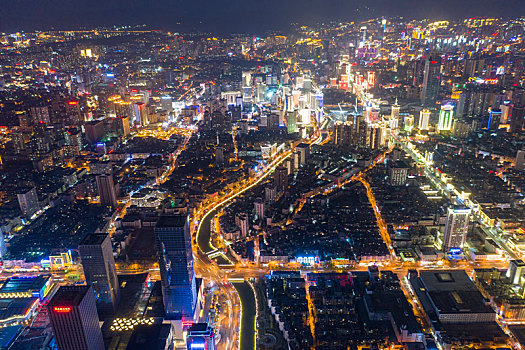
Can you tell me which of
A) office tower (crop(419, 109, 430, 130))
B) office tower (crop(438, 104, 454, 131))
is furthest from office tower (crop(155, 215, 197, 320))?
office tower (crop(438, 104, 454, 131))

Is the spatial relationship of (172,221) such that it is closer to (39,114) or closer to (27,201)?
(27,201)

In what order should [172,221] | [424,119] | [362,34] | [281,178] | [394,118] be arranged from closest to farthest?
[172,221], [281,178], [424,119], [394,118], [362,34]

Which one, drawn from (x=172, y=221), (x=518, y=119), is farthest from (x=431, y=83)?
(x=172, y=221)

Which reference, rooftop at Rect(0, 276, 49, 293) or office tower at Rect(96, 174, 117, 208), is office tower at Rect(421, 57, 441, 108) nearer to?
office tower at Rect(96, 174, 117, 208)

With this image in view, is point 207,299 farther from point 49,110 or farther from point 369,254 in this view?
point 49,110


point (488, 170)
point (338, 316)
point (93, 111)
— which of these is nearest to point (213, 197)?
point (338, 316)
